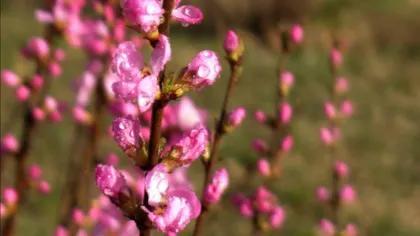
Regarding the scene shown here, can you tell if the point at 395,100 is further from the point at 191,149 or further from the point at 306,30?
the point at 191,149

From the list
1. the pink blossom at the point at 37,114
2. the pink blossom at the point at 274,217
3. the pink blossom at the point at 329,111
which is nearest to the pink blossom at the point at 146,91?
the pink blossom at the point at 274,217

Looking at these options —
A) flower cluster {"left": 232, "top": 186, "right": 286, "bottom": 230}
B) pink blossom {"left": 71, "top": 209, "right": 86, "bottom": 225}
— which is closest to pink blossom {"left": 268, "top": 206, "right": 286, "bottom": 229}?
flower cluster {"left": 232, "top": 186, "right": 286, "bottom": 230}

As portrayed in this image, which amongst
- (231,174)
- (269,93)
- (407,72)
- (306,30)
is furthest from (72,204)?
(306,30)

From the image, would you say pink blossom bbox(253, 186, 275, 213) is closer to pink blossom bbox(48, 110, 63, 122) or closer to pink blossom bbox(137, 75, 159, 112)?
pink blossom bbox(48, 110, 63, 122)

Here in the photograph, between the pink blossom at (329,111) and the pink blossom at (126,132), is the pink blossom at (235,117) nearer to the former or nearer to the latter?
the pink blossom at (126,132)

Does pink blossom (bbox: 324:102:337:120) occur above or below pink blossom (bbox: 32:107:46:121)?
below

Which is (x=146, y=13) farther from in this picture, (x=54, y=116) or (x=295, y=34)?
(x=54, y=116)

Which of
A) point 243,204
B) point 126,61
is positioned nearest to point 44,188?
point 243,204
